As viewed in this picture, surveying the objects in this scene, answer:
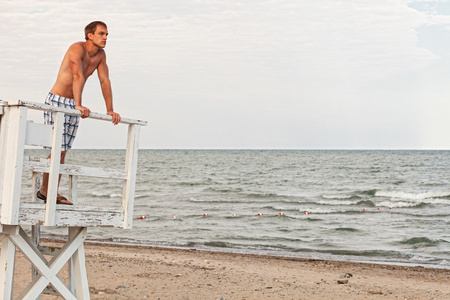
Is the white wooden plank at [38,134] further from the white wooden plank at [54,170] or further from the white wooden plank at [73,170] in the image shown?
the white wooden plank at [73,170]

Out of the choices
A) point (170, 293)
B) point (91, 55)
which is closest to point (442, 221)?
point (170, 293)

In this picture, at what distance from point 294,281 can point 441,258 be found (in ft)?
16.5

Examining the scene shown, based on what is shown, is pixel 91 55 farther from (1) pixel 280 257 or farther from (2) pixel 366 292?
(1) pixel 280 257

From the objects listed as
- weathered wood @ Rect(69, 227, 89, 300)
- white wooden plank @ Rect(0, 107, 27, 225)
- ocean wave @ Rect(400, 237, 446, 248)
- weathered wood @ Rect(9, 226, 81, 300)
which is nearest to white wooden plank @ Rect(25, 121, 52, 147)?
white wooden plank @ Rect(0, 107, 27, 225)

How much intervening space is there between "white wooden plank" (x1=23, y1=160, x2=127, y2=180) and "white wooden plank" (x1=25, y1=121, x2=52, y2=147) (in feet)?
0.50

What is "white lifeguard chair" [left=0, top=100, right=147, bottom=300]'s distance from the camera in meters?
4.39

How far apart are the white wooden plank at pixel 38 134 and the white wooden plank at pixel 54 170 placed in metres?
0.05

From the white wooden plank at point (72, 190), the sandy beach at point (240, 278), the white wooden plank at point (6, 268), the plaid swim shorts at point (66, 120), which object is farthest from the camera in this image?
the sandy beach at point (240, 278)

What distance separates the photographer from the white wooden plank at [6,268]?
15.7 ft

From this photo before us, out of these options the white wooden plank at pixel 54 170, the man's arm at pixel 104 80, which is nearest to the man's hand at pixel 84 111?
the white wooden plank at pixel 54 170

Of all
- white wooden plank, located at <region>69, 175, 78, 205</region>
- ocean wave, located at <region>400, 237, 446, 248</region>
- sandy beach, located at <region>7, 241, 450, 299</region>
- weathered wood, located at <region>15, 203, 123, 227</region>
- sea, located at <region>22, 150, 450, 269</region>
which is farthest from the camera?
ocean wave, located at <region>400, 237, 446, 248</region>

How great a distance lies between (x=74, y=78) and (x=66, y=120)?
38 centimetres

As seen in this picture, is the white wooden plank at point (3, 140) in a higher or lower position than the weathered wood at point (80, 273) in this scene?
higher

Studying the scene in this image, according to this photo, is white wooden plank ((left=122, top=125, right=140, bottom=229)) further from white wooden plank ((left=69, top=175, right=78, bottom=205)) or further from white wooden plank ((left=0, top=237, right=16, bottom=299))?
white wooden plank ((left=0, top=237, right=16, bottom=299))
